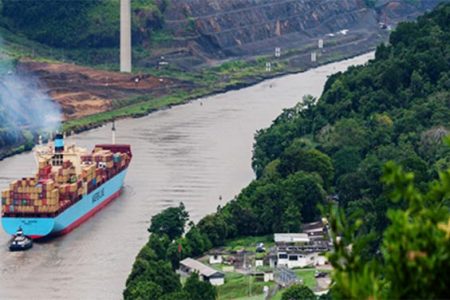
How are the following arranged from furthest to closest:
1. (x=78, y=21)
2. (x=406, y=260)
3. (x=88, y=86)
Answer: (x=78, y=21)
(x=88, y=86)
(x=406, y=260)

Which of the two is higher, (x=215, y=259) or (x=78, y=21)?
(x=78, y=21)

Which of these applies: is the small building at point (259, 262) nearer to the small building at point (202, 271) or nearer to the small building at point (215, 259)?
the small building at point (215, 259)

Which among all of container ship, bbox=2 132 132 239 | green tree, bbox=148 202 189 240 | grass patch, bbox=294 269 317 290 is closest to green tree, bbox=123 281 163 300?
grass patch, bbox=294 269 317 290

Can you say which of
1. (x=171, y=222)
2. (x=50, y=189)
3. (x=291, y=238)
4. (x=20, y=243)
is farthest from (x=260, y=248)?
(x=50, y=189)

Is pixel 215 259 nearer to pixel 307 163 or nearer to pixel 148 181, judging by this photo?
pixel 307 163

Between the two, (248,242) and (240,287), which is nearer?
(240,287)

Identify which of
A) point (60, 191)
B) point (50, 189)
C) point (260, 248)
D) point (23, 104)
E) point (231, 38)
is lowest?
point (260, 248)

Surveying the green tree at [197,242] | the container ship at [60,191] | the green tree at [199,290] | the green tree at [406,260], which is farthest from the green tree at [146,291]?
the green tree at [406,260]
